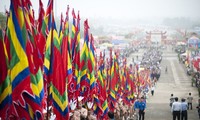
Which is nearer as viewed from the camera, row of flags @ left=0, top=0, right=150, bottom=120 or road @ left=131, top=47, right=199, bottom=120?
row of flags @ left=0, top=0, right=150, bottom=120

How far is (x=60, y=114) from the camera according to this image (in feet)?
27.6

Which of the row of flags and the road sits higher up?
the row of flags

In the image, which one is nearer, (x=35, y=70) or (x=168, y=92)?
(x=35, y=70)

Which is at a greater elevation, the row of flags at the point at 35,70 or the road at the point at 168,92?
the row of flags at the point at 35,70

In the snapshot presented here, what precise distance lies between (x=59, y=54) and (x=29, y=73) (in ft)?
5.44

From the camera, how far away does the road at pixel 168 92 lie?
20594 millimetres

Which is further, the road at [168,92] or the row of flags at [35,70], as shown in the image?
the road at [168,92]

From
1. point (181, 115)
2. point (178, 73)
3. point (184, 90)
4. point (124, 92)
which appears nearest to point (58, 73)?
point (181, 115)

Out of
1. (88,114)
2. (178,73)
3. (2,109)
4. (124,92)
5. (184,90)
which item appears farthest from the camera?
(178,73)

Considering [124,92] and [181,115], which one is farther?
[124,92]

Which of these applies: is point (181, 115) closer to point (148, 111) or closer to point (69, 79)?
point (148, 111)

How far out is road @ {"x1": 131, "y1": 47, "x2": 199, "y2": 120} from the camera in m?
20.6

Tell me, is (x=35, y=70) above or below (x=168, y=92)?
above

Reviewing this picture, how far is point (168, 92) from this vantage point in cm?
3316
